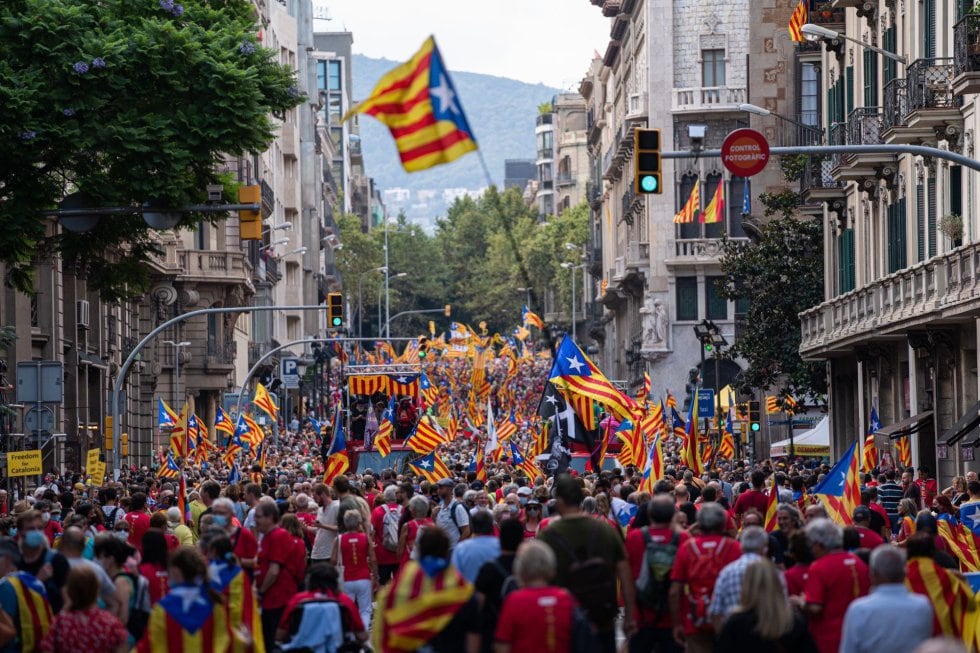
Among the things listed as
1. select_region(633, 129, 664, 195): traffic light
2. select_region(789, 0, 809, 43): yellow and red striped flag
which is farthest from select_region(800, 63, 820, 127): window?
select_region(633, 129, 664, 195): traffic light

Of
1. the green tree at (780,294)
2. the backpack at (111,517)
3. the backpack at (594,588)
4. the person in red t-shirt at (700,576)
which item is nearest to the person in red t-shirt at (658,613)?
the person in red t-shirt at (700,576)

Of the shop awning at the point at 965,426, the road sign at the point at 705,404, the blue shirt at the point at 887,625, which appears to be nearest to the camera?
the blue shirt at the point at 887,625

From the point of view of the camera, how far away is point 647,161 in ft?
71.3

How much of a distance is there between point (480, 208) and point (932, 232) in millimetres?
153134

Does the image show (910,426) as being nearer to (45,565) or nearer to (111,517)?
(111,517)

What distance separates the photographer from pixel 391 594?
10.8m

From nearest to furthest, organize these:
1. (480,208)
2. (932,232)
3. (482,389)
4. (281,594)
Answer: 1. (281,594)
2. (932,232)
3. (482,389)
4. (480,208)

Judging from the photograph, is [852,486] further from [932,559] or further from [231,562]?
[231,562]

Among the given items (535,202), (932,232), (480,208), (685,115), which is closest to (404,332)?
(480,208)

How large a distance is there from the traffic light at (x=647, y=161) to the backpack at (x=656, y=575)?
29.3ft

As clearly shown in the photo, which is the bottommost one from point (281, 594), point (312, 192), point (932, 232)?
point (281, 594)

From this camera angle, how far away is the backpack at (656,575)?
13039 mm

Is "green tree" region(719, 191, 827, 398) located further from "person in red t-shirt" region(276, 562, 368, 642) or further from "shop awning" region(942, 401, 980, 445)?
"person in red t-shirt" region(276, 562, 368, 642)

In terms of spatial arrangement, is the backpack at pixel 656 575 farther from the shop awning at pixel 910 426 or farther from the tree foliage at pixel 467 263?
the tree foliage at pixel 467 263
